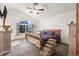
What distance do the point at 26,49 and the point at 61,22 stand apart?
0.78 m

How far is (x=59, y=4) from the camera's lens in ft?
7.18

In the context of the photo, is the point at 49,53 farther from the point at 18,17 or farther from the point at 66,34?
the point at 18,17

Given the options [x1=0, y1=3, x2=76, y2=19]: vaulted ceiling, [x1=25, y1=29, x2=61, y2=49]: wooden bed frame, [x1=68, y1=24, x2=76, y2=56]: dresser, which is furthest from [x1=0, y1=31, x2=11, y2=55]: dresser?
[x1=68, y1=24, x2=76, y2=56]: dresser

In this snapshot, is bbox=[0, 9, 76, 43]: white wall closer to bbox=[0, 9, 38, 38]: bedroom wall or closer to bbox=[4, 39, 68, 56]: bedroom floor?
bbox=[0, 9, 38, 38]: bedroom wall

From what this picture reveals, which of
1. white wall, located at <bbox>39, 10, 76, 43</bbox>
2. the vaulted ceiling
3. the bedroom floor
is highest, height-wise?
the vaulted ceiling

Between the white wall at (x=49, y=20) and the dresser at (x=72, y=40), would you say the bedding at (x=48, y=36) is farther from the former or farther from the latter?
the dresser at (x=72, y=40)

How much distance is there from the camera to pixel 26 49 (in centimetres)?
221

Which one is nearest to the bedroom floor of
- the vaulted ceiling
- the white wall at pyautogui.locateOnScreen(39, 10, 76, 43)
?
the white wall at pyautogui.locateOnScreen(39, 10, 76, 43)

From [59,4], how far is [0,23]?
107 centimetres

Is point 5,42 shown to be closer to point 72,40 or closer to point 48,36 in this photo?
point 48,36

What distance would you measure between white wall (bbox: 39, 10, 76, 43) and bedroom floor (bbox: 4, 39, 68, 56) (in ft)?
0.59

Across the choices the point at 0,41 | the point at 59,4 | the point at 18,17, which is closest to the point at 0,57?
the point at 0,41

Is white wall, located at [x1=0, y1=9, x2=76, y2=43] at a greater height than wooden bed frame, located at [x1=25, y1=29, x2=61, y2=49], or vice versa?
white wall, located at [x1=0, y1=9, x2=76, y2=43]

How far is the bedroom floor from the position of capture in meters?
2.19
